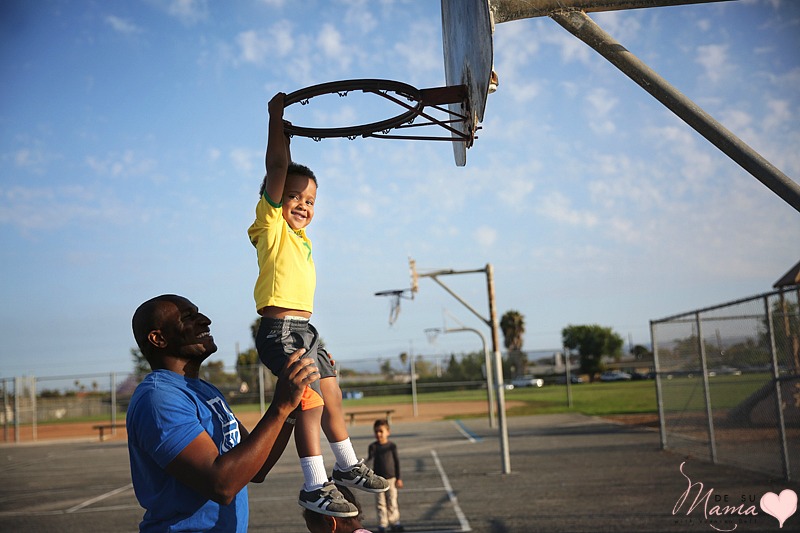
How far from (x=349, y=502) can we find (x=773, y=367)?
924 centimetres

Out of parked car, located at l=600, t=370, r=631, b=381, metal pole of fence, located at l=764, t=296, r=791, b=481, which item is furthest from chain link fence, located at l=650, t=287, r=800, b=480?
parked car, located at l=600, t=370, r=631, b=381

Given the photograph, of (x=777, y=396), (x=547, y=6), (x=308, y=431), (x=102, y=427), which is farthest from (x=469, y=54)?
(x=102, y=427)

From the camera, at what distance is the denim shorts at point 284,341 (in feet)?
9.27

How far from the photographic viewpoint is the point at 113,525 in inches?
409

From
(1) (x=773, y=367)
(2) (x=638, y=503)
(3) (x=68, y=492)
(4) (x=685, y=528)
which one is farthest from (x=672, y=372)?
(3) (x=68, y=492)

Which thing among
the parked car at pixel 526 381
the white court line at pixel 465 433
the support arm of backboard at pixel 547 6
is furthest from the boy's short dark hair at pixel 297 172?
the parked car at pixel 526 381

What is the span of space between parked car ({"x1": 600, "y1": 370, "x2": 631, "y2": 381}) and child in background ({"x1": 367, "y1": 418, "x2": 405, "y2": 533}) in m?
45.8

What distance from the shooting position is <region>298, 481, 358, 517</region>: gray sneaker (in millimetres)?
2738

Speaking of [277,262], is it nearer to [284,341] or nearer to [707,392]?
[284,341]

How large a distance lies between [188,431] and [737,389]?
14146 millimetres

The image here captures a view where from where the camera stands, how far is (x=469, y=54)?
339cm

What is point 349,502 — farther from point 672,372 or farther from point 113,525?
point 672,372

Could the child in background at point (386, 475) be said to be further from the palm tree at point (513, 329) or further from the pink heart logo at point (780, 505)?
the palm tree at point (513, 329)

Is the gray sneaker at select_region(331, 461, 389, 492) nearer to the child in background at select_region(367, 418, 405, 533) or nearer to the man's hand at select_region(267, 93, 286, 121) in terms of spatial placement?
the man's hand at select_region(267, 93, 286, 121)
